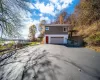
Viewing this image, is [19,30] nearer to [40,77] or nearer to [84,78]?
[40,77]

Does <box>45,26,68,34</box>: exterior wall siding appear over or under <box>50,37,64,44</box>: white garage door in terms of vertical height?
over

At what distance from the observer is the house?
2191 cm

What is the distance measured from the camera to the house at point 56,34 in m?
21.9

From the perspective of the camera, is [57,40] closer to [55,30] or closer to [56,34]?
[56,34]

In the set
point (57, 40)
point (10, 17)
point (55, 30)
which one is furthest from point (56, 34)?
point (10, 17)

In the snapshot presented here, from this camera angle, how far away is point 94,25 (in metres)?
20.6

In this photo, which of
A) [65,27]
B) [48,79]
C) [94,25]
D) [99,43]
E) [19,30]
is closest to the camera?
[48,79]

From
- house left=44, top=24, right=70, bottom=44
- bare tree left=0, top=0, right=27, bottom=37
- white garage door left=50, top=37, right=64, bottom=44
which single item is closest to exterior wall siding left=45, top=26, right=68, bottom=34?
house left=44, top=24, right=70, bottom=44

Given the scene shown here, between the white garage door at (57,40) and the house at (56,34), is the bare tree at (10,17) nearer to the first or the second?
the house at (56,34)

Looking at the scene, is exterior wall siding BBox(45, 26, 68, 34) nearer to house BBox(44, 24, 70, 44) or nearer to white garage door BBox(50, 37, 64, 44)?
house BBox(44, 24, 70, 44)

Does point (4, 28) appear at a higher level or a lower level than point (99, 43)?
higher

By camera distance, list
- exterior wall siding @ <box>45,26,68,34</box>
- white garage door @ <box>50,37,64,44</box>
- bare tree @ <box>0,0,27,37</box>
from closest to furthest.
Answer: bare tree @ <box>0,0,27,37</box> → white garage door @ <box>50,37,64,44</box> → exterior wall siding @ <box>45,26,68,34</box>

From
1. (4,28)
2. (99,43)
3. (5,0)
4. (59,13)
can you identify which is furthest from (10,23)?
(59,13)

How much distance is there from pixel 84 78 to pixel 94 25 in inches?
714
